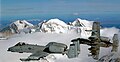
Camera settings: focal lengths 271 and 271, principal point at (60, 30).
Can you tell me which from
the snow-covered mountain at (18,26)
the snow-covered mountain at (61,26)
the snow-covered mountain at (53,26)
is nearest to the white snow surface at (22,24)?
the snow-covered mountain at (18,26)

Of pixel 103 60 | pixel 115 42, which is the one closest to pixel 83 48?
pixel 115 42

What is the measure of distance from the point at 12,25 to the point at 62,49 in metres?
57.8

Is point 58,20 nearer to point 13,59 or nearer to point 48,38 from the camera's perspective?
point 48,38

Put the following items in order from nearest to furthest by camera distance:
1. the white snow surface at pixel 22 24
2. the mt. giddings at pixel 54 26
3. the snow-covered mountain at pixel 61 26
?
the snow-covered mountain at pixel 61 26 < the mt. giddings at pixel 54 26 < the white snow surface at pixel 22 24

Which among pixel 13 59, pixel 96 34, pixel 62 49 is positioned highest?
pixel 96 34

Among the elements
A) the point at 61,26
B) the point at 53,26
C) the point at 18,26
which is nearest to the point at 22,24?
the point at 18,26

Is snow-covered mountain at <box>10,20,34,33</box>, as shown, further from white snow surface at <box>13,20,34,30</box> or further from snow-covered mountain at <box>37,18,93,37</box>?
snow-covered mountain at <box>37,18,93,37</box>

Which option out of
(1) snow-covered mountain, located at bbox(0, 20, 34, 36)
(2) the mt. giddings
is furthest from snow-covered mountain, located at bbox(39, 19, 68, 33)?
(1) snow-covered mountain, located at bbox(0, 20, 34, 36)

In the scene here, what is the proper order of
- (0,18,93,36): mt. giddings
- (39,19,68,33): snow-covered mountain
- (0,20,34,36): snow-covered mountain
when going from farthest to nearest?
(0,20,34,36): snow-covered mountain → (39,19,68,33): snow-covered mountain → (0,18,93,36): mt. giddings

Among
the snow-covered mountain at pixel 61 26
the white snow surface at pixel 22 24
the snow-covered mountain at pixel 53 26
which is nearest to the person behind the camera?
the snow-covered mountain at pixel 61 26

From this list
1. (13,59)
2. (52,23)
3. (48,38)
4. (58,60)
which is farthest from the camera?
(52,23)

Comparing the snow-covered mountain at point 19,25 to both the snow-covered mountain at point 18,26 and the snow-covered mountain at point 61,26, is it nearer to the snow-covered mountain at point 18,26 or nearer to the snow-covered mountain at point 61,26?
the snow-covered mountain at point 18,26

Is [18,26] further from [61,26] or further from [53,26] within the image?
[53,26]

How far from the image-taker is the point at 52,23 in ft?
202
